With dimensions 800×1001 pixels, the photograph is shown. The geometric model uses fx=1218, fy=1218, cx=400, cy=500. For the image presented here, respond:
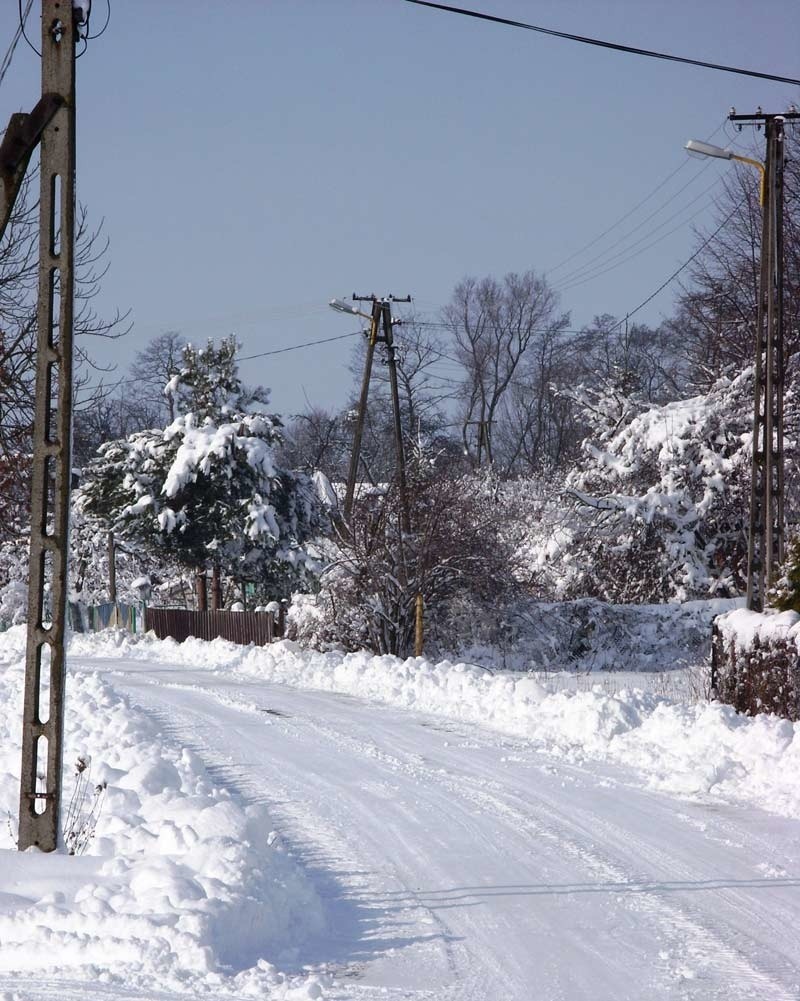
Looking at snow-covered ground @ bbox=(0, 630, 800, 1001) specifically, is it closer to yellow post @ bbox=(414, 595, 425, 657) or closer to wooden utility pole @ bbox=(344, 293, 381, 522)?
yellow post @ bbox=(414, 595, 425, 657)

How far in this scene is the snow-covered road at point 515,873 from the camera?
18.5 feet

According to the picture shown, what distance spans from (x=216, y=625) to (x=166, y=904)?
96.4 ft

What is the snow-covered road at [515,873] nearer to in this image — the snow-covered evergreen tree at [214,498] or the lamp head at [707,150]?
the lamp head at [707,150]

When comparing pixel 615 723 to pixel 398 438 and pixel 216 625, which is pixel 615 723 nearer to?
pixel 398 438

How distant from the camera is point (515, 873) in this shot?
7.55 metres

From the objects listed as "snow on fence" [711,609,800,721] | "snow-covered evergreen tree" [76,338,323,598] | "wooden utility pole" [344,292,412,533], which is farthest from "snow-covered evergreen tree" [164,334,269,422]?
"snow on fence" [711,609,800,721]

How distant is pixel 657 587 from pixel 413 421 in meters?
21.1

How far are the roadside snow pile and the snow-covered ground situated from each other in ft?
0.05

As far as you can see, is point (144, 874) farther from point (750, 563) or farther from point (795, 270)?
point (795, 270)

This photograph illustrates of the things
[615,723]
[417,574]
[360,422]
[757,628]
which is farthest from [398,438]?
[615,723]

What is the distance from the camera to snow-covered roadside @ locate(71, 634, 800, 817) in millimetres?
10594

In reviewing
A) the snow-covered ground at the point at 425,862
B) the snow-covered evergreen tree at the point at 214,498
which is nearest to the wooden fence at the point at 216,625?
the snow-covered evergreen tree at the point at 214,498

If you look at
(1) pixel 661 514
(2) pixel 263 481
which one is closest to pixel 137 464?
(2) pixel 263 481

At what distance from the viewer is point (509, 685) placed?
54.2ft
